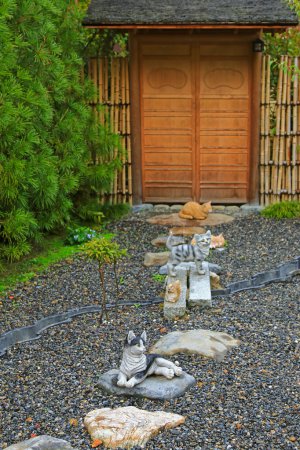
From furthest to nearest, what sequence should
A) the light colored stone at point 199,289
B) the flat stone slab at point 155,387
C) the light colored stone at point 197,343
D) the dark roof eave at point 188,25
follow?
1. the dark roof eave at point 188,25
2. the light colored stone at point 199,289
3. the light colored stone at point 197,343
4. the flat stone slab at point 155,387

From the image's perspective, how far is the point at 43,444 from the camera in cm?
377

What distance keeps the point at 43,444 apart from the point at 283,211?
6.73m

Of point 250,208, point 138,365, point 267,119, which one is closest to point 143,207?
point 250,208

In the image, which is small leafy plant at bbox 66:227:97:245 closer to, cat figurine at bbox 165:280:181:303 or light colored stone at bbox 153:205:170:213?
light colored stone at bbox 153:205:170:213

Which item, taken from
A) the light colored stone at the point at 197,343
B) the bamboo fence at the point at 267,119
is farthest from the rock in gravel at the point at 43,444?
the bamboo fence at the point at 267,119

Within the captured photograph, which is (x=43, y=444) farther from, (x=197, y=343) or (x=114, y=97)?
(x=114, y=97)

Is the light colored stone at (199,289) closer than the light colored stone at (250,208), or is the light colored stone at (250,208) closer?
the light colored stone at (199,289)

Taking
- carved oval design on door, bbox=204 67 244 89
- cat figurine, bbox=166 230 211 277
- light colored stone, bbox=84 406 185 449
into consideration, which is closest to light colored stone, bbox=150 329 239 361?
light colored stone, bbox=84 406 185 449

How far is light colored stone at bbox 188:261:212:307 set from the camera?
6129 mm

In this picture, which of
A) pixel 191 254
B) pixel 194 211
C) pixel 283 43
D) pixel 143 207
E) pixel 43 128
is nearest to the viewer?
pixel 191 254

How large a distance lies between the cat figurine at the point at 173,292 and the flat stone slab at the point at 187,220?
11.1 feet

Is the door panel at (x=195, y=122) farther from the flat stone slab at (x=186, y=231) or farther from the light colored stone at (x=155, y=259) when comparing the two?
the light colored stone at (x=155, y=259)

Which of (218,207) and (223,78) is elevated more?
(223,78)

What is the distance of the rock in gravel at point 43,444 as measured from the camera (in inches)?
148
